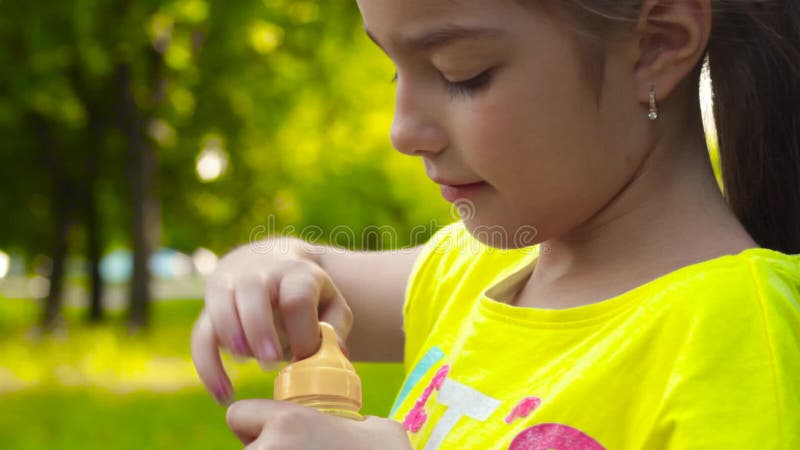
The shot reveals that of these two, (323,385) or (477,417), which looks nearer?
(323,385)

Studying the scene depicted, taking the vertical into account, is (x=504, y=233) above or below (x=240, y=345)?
above

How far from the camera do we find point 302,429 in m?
1.01

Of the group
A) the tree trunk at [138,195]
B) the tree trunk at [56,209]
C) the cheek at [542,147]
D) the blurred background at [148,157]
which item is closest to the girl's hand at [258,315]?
the cheek at [542,147]

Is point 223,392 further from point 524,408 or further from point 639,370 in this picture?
point 639,370

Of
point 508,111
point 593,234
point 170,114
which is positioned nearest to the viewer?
point 508,111

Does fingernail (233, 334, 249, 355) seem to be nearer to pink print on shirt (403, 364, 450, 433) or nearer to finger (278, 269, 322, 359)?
finger (278, 269, 322, 359)

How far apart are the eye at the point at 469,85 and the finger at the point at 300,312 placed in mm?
304

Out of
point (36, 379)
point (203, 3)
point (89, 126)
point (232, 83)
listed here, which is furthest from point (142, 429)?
point (89, 126)

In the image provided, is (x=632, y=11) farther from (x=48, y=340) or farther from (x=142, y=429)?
(x=48, y=340)

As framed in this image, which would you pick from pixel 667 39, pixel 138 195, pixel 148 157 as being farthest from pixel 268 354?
pixel 148 157

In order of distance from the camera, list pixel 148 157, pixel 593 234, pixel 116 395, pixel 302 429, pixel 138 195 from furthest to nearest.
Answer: pixel 148 157 → pixel 138 195 → pixel 116 395 → pixel 593 234 → pixel 302 429

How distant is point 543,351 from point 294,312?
0.30 metres

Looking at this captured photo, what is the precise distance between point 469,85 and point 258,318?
0.37 meters

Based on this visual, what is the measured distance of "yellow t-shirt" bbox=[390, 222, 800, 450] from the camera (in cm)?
95
